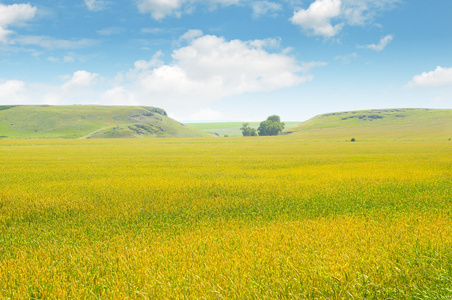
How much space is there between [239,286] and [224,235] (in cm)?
260

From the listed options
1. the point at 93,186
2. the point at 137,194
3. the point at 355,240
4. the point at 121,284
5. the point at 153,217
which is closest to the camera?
the point at 121,284

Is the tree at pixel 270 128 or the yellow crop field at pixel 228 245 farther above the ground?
the tree at pixel 270 128

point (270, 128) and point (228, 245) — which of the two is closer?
point (228, 245)

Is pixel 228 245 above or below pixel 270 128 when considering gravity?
below

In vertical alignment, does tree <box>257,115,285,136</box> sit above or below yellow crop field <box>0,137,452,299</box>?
above

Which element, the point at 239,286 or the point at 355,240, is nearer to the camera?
the point at 239,286

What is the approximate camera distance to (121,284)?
4684 mm

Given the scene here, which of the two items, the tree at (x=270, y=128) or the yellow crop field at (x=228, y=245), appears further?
the tree at (x=270, y=128)

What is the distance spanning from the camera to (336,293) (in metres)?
4.02

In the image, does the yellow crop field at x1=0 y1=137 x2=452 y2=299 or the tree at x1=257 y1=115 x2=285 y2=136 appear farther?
the tree at x1=257 y1=115 x2=285 y2=136

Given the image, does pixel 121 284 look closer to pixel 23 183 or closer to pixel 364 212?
pixel 364 212

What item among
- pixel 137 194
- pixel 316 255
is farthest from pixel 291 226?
pixel 137 194

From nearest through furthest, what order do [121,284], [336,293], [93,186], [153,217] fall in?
[336,293] < [121,284] < [153,217] < [93,186]

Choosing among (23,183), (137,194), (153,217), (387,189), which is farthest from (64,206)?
(387,189)
